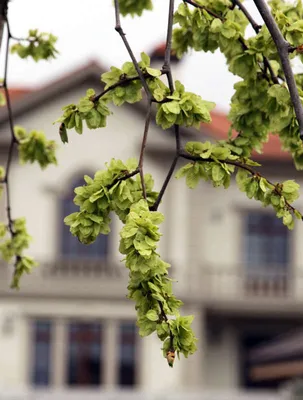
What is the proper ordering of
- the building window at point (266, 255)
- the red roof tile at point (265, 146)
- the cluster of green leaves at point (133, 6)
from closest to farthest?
1. the cluster of green leaves at point (133, 6)
2. the red roof tile at point (265, 146)
3. the building window at point (266, 255)

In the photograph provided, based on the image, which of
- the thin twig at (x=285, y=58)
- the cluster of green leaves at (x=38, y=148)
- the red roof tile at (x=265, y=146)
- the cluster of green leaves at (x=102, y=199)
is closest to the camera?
the thin twig at (x=285, y=58)

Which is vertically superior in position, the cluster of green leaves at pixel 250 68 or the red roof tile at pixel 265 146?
the red roof tile at pixel 265 146

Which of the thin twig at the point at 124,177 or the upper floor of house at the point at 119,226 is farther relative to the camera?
the upper floor of house at the point at 119,226

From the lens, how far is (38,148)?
5.05 m

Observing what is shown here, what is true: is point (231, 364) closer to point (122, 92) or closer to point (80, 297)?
point (80, 297)

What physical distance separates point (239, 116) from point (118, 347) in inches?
850

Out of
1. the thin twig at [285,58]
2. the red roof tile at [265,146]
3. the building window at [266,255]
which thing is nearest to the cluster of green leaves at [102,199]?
the thin twig at [285,58]

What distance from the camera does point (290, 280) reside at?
2627 centimetres

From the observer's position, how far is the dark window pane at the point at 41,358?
2516 cm

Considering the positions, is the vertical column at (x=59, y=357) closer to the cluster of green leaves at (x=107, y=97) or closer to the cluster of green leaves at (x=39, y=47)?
the cluster of green leaves at (x=39, y=47)

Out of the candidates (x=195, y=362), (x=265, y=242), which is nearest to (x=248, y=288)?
(x=265, y=242)

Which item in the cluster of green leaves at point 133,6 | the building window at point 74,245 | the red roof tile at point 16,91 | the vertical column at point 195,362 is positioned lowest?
the cluster of green leaves at point 133,6

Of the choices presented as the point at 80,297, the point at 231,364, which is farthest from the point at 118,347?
the point at 231,364

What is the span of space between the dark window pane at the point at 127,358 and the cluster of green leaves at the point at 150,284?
22.3 meters
